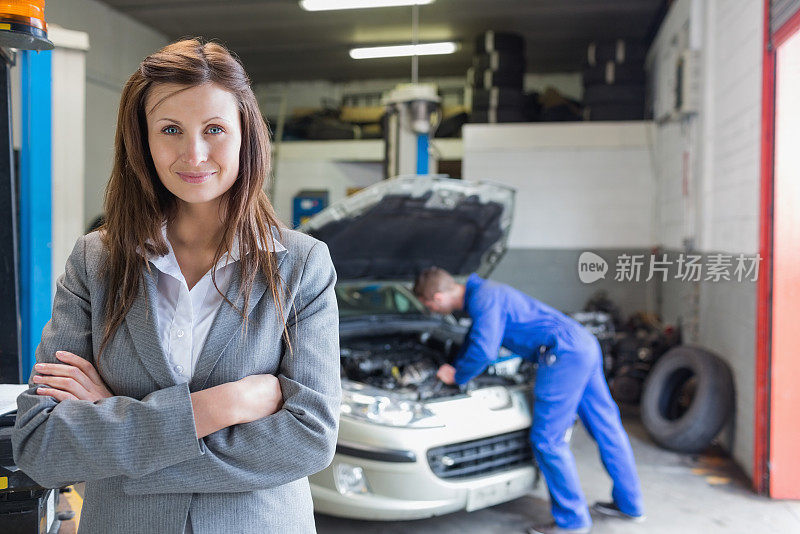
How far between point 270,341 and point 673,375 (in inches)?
163

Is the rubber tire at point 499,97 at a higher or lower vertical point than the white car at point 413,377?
higher

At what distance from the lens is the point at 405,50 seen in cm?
898

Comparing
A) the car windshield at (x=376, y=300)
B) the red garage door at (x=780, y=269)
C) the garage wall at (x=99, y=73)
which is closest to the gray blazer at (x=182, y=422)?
the car windshield at (x=376, y=300)

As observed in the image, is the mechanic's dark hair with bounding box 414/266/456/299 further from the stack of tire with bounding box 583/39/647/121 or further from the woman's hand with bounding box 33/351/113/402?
the stack of tire with bounding box 583/39/647/121

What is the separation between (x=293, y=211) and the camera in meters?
9.64

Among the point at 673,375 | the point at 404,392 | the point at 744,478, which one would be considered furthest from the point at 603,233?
the point at 404,392

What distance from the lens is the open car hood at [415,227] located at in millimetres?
3158

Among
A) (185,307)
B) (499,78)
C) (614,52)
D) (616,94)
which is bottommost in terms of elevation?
(185,307)

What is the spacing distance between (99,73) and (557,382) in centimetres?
677

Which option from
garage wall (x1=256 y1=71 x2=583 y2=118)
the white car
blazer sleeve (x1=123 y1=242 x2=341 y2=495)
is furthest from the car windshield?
garage wall (x1=256 y1=71 x2=583 y2=118)

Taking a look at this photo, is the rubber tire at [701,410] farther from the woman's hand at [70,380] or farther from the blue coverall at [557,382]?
the woman's hand at [70,380]

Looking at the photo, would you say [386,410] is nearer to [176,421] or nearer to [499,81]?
[176,421]

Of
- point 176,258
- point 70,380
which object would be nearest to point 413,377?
point 176,258

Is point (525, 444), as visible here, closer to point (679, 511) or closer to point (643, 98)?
point (679, 511)
